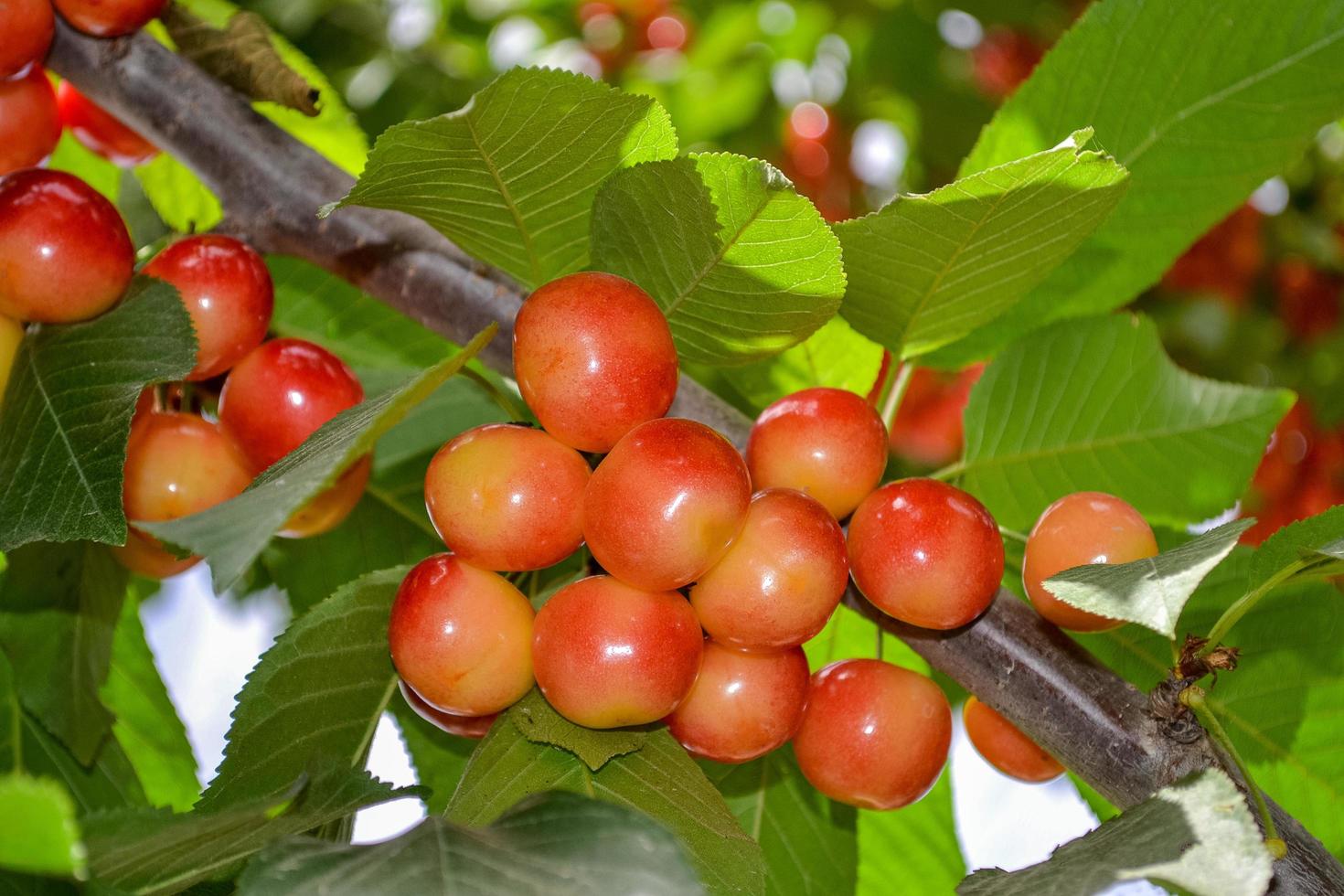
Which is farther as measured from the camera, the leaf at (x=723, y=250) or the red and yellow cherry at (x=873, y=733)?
the red and yellow cherry at (x=873, y=733)

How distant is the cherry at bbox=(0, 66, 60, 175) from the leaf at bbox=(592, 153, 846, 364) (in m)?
0.55

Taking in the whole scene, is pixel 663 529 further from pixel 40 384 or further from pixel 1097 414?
pixel 1097 414

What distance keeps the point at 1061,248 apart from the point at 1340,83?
36cm

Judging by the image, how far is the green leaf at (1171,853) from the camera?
571 millimetres

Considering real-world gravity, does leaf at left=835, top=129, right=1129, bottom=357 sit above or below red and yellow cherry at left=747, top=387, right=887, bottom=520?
above

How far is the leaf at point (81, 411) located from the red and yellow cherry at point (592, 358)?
253mm

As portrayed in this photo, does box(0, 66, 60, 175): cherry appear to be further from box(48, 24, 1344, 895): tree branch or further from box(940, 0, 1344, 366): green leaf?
box(940, 0, 1344, 366): green leaf

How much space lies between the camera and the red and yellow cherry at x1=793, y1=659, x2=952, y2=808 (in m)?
0.87

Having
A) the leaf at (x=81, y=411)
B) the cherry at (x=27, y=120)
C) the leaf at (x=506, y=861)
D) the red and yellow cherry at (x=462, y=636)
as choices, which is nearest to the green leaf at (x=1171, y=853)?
the leaf at (x=506, y=861)

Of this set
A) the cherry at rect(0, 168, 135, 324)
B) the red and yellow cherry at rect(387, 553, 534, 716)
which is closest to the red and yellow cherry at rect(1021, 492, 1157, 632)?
the red and yellow cherry at rect(387, 553, 534, 716)

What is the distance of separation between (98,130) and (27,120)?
0.17 metres

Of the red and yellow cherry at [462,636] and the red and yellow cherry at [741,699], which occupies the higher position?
the red and yellow cherry at [462,636]

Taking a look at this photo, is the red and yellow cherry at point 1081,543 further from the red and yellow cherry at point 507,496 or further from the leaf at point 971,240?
the red and yellow cherry at point 507,496

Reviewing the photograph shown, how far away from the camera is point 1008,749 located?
38.2 inches
